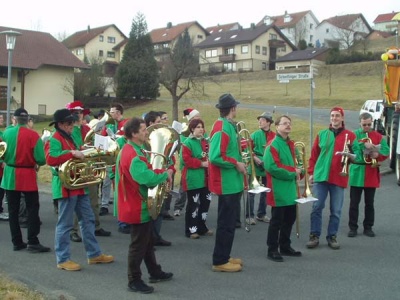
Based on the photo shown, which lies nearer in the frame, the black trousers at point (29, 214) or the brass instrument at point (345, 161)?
the black trousers at point (29, 214)

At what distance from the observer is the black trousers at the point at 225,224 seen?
18.9 feet

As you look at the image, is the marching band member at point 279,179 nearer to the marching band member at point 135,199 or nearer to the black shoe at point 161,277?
the black shoe at point 161,277

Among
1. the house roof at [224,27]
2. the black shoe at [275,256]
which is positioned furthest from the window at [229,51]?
the black shoe at [275,256]

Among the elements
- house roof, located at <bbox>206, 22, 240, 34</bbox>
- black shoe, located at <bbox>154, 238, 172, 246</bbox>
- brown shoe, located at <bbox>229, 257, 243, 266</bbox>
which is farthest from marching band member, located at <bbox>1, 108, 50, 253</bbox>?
house roof, located at <bbox>206, 22, 240, 34</bbox>

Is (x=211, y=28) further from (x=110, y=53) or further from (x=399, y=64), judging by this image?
(x=399, y=64)

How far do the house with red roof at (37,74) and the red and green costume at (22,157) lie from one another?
1340 inches

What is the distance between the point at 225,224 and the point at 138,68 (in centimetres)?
3513

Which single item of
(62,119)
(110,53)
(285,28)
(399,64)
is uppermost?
(285,28)

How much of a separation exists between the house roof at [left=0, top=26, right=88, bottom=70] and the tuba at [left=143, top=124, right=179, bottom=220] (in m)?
35.7

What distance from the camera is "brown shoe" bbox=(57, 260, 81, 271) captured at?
5.92 m

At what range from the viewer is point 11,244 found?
719cm

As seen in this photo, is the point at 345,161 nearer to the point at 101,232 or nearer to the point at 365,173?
the point at 365,173

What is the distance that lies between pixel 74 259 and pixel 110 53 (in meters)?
71.0

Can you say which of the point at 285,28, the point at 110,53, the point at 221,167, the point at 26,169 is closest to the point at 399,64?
the point at 221,167
